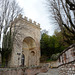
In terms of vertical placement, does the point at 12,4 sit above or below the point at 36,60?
above

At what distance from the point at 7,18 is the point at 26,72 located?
8823 mm

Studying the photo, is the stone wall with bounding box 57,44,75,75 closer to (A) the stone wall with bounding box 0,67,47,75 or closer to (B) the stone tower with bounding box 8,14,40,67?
(A) the stone wall with bounding box 0,67,47,75

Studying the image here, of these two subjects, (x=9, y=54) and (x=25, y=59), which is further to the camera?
(x=25, y=59)

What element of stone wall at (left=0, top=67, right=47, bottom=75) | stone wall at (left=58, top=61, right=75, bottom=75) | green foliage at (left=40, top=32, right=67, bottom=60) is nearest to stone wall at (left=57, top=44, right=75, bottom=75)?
stone wall at (left=58, top=61, right=75, bottom=75)

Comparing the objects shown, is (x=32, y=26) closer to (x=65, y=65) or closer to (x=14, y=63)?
(x=14, y=63)

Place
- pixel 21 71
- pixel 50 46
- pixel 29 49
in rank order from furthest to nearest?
pixel 29 49, pixel 50 46, pixel 21 71

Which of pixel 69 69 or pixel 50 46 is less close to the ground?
pixel 50 46

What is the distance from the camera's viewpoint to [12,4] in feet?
53.1

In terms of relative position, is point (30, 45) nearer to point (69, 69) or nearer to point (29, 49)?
point (29, 49)

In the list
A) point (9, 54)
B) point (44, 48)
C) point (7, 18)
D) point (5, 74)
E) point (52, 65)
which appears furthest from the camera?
point (44, 48)

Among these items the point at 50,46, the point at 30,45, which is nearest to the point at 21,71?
the point at 30,45

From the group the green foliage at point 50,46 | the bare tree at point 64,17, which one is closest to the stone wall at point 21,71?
the bare tree at point 64,17

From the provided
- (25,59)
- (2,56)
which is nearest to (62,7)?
(2,56)

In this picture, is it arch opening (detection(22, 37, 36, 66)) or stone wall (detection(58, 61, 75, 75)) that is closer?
stone wall (detection(58, 61, 75, 75))
